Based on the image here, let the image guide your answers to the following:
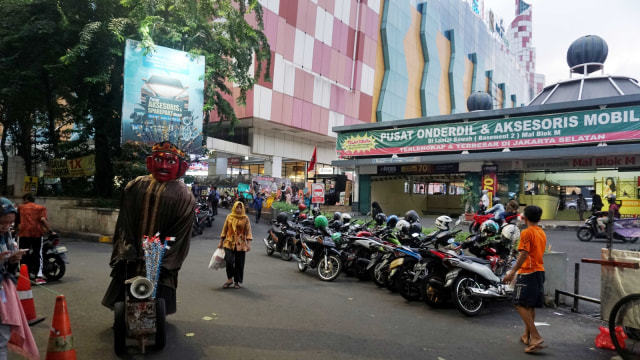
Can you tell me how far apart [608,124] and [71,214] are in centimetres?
2135

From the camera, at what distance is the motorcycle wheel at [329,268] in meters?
8.45

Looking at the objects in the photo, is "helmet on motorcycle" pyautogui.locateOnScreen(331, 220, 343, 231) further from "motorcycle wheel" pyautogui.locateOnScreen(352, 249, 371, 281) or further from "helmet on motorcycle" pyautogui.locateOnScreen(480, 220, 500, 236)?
"helmet on motorcycle" pyautogui.locateOnScreen(480, 220, 500, 236)

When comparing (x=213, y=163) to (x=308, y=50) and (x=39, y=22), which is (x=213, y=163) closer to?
(x=308, y=50)

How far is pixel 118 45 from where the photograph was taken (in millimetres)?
14648

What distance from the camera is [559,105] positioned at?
17875mm

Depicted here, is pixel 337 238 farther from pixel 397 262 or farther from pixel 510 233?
pixel 510 233

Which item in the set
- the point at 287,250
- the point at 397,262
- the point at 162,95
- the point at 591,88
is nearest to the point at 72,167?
the point at 162,95

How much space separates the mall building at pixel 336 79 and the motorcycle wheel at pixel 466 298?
15.7 m

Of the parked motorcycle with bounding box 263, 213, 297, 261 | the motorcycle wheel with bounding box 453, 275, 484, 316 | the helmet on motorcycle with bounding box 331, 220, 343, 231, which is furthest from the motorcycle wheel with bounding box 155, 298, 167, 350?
the helmet on motorcycle with bounding box 331, 220, 343, 231

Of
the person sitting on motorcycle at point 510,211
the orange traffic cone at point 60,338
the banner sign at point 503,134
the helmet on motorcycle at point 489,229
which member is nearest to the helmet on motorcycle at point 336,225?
the person sitting on motorcycle at point 510,211

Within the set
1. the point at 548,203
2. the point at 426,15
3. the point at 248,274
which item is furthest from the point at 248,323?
the point at 426,15

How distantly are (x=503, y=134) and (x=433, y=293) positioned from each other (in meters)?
15.3

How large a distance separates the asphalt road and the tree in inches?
353

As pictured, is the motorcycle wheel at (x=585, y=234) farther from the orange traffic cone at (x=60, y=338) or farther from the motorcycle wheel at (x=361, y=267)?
the orange traffic cone at (x=60, y=338)
